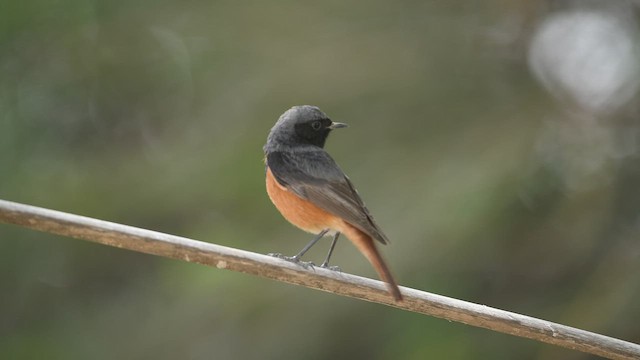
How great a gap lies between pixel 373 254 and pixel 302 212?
567mm

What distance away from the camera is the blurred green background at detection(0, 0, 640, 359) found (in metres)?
4.96

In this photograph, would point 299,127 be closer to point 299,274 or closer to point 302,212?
point 302,212

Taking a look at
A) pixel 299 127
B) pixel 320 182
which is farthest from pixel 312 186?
pixel 299 127

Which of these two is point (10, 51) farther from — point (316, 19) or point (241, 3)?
point (316, 19)

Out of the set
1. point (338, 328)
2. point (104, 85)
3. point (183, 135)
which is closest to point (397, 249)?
point (338, 328)

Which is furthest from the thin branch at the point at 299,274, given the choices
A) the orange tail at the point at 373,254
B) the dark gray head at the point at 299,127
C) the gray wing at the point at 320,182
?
the dark gray head at the point at 299,127

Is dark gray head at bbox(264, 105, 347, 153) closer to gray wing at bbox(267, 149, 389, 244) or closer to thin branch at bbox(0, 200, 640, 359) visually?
gray wing at bbox(267, 149, 389, 244)

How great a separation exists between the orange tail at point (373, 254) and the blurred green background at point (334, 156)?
87cm

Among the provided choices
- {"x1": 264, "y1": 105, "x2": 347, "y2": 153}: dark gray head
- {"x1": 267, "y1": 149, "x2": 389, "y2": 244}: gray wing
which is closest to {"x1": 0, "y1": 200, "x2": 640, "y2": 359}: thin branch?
{"x1": 267, "y1": 149, "x2": 389, "y2": 244}: gray wing

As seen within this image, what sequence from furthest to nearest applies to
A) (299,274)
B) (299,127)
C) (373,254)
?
(299,127), (373,254), (299,274)

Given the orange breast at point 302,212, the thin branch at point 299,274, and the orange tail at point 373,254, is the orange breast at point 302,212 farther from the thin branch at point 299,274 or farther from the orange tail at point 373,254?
the thin branch at point 299,274

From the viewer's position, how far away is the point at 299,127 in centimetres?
455

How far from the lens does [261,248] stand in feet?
16.4

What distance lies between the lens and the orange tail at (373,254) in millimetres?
3462
